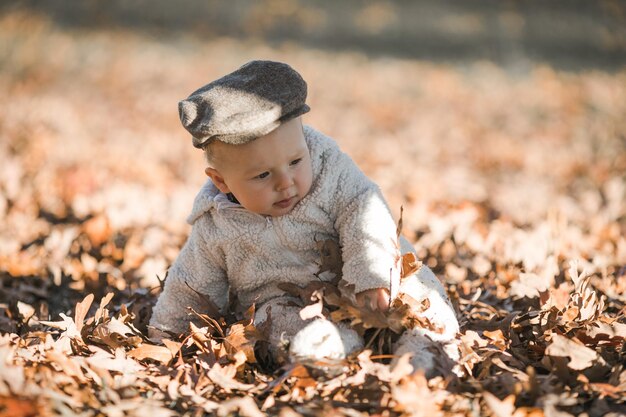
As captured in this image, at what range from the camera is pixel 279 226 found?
2.38m

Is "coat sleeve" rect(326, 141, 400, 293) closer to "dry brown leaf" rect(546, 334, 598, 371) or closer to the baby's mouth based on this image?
the baby's mouth

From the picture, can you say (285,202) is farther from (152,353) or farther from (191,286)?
(152,353)

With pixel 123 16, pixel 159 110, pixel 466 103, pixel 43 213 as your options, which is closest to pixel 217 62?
pixel 123 16

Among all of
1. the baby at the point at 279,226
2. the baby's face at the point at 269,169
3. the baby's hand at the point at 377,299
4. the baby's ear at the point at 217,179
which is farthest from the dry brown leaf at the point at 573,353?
the baby's ear at the point at 217,179

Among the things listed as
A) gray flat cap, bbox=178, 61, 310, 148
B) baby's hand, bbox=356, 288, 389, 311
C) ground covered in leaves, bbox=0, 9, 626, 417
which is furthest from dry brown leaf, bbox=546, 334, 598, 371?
gray flat cap, bbox=178, 61, 310, 148

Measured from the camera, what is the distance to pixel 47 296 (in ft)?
10.6

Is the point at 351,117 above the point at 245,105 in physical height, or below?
below

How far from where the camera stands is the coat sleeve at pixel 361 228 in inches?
87.2

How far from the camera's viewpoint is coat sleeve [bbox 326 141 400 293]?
2215mm

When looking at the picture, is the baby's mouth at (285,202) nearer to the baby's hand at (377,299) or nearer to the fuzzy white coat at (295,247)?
the fuzzy white coat at (295,247)

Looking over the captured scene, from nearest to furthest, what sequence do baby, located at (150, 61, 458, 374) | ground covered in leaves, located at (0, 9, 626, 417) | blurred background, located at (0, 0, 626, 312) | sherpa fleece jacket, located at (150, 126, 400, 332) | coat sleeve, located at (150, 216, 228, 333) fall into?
ground covered in leaves, located at (0, 9, 626, 417) → baby, located at (150, 61, 458, 374) → sherpa fleece jacket, located at (150, 126, 400, 332) → coat sleeve, located at (150, 216, 228, 333) → blurred background, located at (0, 0, 626, 312)

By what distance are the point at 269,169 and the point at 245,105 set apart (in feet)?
0.73

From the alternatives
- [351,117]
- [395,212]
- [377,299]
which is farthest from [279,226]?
[351,117]

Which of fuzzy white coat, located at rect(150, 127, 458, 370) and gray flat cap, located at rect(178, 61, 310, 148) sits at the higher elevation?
gray flat cap, located at rect(178, 61, 310, 148)
